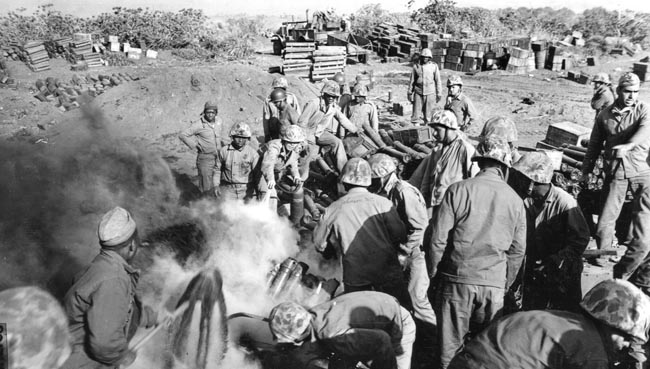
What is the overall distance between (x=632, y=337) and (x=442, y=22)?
90.4 feet

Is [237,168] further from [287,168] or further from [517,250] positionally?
[517,250]

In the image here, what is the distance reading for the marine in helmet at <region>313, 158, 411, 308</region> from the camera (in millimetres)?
4559

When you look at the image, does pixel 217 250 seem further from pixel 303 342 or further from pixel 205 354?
pixel 303 342

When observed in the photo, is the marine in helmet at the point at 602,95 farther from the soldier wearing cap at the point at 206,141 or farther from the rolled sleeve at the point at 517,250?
the soldier wearing cap at the point at 206,141

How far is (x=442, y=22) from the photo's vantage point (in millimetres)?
28203

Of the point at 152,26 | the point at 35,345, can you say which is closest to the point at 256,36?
the point at 152,26

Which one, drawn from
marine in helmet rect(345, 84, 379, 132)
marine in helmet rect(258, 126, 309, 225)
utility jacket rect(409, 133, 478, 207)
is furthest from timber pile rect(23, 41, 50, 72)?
utility jacket rect(409, 133, 478, 207)

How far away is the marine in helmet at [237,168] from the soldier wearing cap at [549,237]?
140 inches

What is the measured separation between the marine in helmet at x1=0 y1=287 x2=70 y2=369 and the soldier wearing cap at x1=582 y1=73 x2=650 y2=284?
5.51m

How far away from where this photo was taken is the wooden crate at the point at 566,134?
956 centimetres

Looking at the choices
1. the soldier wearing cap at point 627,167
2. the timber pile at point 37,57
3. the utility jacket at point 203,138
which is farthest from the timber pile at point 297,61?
the soldier wearing cap at point 627,167

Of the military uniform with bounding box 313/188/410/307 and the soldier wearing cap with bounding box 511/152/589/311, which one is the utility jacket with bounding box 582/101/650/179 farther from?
the military uniform with bounding box 313/188/410/307

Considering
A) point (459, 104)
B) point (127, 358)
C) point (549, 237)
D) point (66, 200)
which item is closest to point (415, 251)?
point (549, 237)

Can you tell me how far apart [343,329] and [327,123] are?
5415mm
